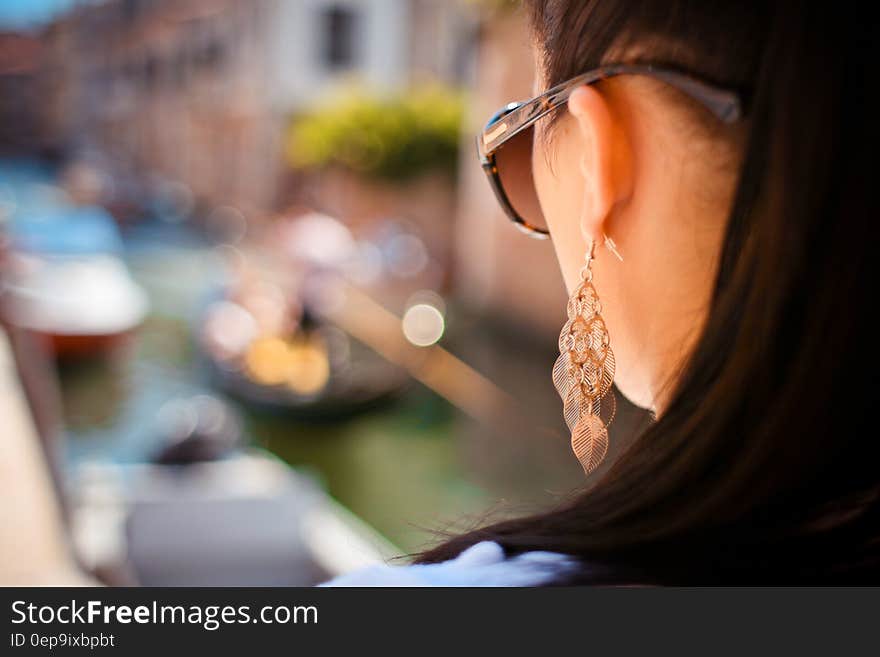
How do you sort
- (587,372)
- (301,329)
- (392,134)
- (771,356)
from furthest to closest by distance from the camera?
(392,134), (301,329), (587,372), (771,356)

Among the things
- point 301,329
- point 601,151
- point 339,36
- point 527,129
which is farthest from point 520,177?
point 339,36

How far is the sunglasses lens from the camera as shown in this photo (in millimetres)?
552

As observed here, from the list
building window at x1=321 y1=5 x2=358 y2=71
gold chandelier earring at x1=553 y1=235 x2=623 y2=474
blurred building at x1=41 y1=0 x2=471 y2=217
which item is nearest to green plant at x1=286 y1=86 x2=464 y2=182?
blurred building at x1=41 y1=0 x2=471 y2=217

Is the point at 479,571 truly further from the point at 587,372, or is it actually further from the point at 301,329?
the point at 301,329

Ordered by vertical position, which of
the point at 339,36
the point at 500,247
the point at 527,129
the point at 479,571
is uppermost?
the point at 339,36

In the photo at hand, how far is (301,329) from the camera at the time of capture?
7.20 m

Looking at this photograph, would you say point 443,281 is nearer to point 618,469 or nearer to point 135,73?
point 618,469

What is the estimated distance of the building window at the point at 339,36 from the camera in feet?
46.1

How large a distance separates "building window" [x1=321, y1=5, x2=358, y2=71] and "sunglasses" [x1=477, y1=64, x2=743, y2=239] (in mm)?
14083

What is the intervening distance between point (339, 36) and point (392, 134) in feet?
14.5

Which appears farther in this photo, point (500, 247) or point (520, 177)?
point (500, 247)

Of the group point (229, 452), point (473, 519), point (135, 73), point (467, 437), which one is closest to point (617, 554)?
point (473, 519)

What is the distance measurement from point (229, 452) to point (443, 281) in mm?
5663

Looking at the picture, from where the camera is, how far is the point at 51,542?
7.06 ft
